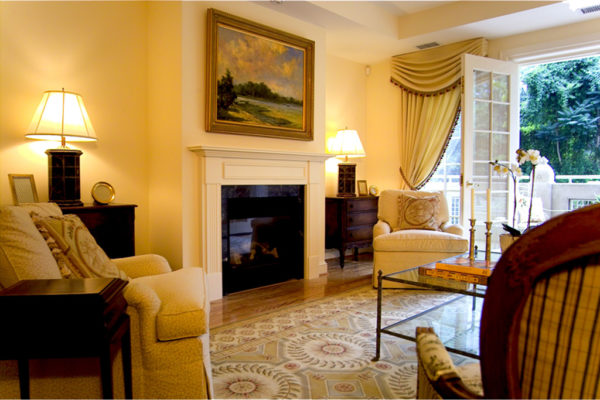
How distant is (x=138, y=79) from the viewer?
142 inches

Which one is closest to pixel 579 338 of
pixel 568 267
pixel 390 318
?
pixel 568 267

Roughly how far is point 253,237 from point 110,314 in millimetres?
2624

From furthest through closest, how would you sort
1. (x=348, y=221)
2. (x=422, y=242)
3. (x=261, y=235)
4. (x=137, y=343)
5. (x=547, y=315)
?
(x=348, y=221)
(x=261, y=235)
(x=422, y=242)
(x=137, y=343)
(x=547, y=315)

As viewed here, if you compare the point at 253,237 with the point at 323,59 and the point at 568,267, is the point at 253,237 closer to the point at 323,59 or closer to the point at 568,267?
the point at 323,59

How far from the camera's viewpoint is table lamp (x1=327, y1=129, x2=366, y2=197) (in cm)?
485

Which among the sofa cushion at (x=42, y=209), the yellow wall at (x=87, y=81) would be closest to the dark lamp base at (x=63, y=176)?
the yellow wall at (x=87, y=81)

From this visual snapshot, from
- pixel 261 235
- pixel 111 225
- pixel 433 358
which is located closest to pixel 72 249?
pixel 111 225

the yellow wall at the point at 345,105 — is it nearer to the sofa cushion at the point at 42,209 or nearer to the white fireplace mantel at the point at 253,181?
the white fireplace mantel at the point at 253,181

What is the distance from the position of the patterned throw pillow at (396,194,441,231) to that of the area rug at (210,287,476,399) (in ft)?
3.23

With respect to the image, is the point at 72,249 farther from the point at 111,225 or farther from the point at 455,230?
the point at 455,230

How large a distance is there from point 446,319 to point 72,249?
211 centimetres

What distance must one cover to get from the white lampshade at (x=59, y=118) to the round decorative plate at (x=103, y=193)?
1.35ft

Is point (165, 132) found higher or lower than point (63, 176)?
higher

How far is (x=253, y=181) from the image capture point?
371 cm
